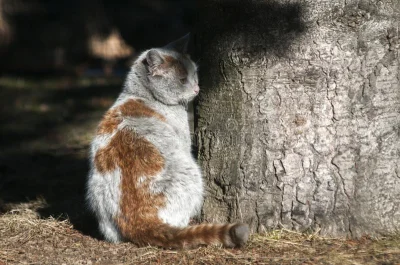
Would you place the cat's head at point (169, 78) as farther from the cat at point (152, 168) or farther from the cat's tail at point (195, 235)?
the cat's tail at point (195, 235)

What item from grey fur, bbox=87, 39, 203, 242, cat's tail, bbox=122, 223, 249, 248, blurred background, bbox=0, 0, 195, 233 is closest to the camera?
cat's tail, bbox=122, 223, 249, 248

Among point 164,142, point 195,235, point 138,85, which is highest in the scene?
point 138,85

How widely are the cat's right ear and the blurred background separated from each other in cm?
106

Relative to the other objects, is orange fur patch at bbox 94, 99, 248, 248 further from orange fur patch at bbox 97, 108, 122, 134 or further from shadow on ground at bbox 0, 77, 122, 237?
shadow on ground at bbox 0, 77, 122, 237

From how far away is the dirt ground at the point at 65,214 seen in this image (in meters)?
4.44

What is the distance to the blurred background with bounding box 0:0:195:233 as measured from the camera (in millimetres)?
6941

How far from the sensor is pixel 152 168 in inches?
180

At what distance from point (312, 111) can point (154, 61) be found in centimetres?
125

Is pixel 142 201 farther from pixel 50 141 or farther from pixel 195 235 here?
pixel 50 141

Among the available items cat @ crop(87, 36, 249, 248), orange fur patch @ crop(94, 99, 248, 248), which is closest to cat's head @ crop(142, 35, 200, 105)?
cat @ crop(87, 36, 249, 248)

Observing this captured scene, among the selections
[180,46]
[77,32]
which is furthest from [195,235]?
[77,32]

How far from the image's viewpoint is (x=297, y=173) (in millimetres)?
4641

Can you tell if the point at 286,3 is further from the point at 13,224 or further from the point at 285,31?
the point at 13,224

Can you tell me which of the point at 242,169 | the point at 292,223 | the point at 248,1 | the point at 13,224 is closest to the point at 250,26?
the point at 248,1
